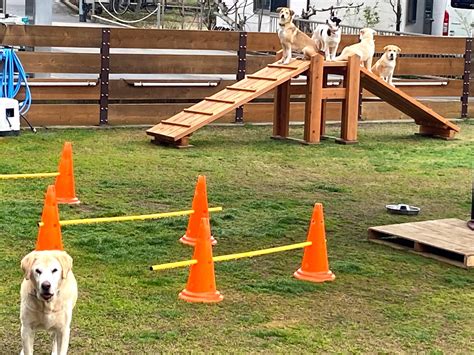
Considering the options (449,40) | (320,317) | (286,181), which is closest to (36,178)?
(286,181)

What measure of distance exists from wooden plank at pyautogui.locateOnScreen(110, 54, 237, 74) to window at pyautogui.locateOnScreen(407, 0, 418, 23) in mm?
15654

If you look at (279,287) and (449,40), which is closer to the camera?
(279,287)

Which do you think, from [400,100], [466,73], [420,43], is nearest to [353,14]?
[466,73]

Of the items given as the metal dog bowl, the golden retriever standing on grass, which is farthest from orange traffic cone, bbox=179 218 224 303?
the golden retriever standing on grass

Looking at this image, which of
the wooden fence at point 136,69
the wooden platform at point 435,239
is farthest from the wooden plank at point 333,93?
the wooden platform at point 435,239

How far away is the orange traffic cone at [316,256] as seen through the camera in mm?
7027

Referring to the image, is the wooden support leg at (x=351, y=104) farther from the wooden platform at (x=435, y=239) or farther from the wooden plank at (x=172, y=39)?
the wooden platform at (x=435, y=239)

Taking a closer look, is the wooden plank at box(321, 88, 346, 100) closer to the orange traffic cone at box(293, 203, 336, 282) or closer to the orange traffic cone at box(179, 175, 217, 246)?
the orange traffic cone at box(179, 175, 217, 246)

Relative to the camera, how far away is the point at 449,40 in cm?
1762

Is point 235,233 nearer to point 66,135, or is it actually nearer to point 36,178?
point 36,178

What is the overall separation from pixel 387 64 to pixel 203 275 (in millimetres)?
10058

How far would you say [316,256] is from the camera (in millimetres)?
7027

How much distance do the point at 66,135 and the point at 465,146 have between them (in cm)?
598

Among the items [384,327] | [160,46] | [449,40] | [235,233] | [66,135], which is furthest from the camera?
[449,40]
